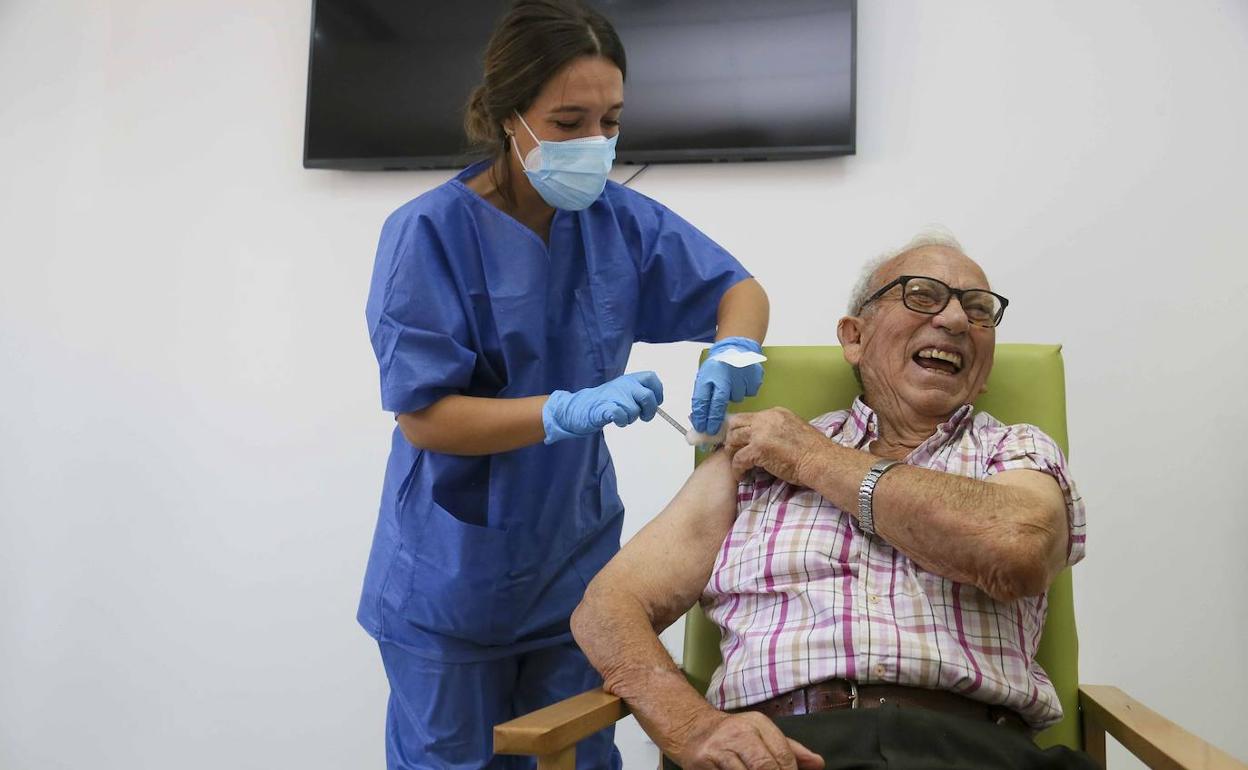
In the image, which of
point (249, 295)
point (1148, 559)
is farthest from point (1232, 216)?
point (249, 295)

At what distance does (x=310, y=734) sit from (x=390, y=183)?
1295mm

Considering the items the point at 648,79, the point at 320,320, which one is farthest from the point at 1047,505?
the point at 320,320

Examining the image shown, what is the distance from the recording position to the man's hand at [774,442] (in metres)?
1.36

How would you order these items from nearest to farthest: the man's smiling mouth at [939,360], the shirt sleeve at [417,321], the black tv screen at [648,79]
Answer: the shirt sleeve at [417,321], the man's smiling mouth at [939,360], the black tv screen at [648,79]

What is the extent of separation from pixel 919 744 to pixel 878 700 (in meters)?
0.09

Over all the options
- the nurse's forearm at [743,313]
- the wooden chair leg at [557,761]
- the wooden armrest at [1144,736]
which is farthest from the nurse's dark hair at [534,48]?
the wooden armrest at [1144,736]

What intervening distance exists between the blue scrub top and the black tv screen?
0.67 metres

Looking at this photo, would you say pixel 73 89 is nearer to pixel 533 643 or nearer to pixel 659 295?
pixel 659 295

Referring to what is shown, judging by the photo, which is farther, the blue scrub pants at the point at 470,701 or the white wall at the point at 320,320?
the white wall at the point at 320,320

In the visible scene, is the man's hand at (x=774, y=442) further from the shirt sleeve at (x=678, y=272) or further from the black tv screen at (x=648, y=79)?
the black tv screen at (x=648, y=79)

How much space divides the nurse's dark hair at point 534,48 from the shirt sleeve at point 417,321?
205 millimetres

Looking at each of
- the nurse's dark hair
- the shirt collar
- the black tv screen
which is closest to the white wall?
the black tv screen

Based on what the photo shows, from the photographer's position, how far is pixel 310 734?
2369mm

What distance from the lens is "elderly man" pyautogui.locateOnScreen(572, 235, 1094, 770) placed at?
3.83 ft
